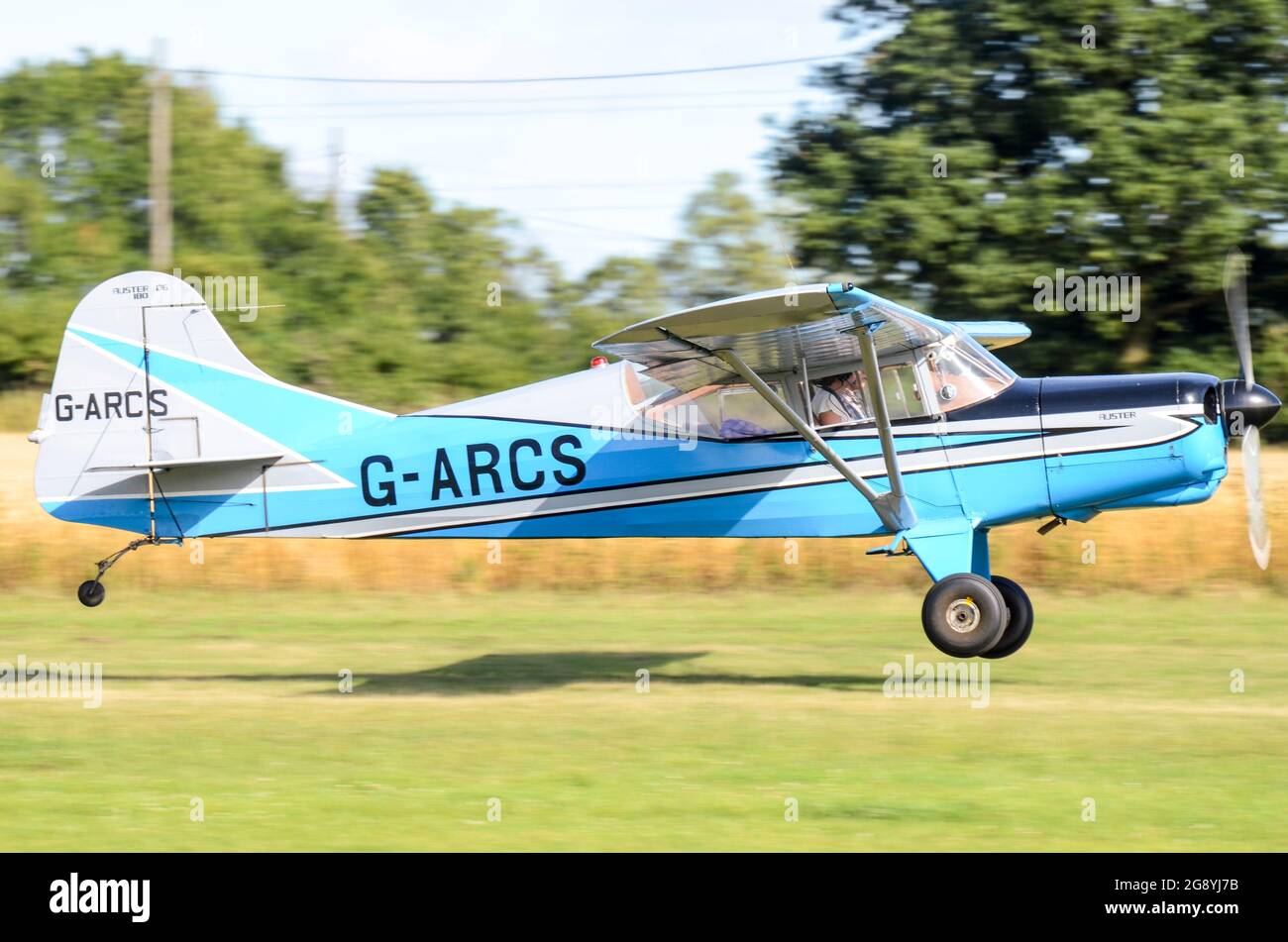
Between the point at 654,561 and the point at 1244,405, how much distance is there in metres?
8.05

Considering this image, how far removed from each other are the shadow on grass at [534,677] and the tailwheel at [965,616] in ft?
3.78

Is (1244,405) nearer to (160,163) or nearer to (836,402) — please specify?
(836,402)

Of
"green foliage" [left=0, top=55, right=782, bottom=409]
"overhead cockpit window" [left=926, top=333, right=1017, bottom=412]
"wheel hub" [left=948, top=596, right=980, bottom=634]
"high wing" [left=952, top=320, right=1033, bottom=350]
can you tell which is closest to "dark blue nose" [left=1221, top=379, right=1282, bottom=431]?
"overhead cockpit window" [left=926, top=333, right=1017, bottom=412]

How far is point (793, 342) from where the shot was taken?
32.7ft

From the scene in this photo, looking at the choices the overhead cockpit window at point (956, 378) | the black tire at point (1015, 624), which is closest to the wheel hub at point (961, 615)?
the black tire at point (1015, 624)

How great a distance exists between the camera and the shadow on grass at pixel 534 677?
11.3 meters

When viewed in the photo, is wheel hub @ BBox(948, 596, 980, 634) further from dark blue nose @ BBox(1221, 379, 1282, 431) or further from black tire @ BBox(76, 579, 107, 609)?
black tire @ BBox(76, 579, 107, 609)

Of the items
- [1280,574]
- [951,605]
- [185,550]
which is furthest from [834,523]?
[185,550]

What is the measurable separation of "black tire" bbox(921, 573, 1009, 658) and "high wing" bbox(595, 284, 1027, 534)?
2.00 ft

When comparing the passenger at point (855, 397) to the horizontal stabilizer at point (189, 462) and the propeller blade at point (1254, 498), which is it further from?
the horizontal stabilizer at point (189, 462)

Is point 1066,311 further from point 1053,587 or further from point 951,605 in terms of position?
point 951,605

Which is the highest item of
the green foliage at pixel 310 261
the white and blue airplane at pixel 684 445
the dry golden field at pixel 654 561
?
the green foliage at pixel 310 261

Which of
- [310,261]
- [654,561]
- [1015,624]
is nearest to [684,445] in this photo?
[1015,624]

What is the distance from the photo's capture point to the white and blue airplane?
9961mm
